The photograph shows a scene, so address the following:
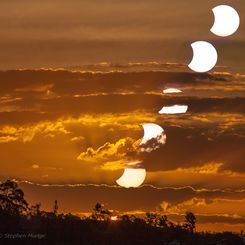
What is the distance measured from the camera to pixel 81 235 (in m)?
160

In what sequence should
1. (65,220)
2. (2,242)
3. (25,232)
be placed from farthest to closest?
(65,220)
(25,232)
(2,242)

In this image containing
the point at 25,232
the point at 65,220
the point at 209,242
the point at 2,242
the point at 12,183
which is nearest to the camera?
the point at 2,242

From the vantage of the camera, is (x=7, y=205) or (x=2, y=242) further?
(x=7, y=205)

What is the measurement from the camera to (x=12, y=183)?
156 meters

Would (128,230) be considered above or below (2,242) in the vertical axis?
above

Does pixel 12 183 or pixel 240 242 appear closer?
pixel 12 183

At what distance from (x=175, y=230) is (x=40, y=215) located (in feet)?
94.5

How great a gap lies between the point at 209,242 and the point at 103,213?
18.9 metres

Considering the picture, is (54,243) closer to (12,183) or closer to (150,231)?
(12,183)

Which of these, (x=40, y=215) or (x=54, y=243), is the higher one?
(x=40, y=215)

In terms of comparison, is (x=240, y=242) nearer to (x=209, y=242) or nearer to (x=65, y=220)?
(x=209, y=242)

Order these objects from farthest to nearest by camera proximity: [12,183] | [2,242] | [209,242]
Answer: [209,242] < [12,183] < [2,242]

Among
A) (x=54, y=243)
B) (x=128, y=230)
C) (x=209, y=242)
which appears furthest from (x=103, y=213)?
(x=54, y=243)

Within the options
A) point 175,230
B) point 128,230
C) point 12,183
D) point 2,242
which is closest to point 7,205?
point 12,183
